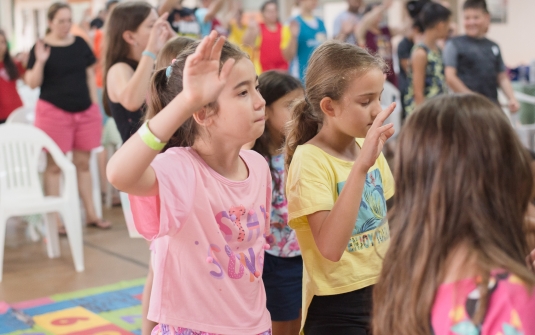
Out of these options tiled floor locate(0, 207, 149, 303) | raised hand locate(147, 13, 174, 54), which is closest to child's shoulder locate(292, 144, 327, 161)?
raised hand locate(147, 13, 174, 54)

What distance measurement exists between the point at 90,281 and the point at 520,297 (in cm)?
312

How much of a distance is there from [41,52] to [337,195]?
351 centimetres

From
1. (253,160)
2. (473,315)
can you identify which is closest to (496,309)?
(473,315)

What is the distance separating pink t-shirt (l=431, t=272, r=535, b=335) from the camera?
1009 millimetres

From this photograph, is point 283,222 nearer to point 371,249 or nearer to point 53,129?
point 371,249

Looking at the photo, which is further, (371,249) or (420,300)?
(371,249)

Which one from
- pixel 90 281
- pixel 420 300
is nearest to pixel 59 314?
pixel 90 281

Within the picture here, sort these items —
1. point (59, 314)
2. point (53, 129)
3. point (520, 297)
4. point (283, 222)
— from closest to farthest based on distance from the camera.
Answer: point (520, 297), point (283, 222), point (59, 314), point (53, 129)

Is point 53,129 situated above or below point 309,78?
below

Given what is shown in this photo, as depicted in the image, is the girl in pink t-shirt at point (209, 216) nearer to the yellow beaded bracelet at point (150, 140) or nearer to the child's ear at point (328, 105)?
the yellow beaded bracelet at point (150, 140)

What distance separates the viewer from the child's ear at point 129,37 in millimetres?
2910

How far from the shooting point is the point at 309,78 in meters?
1.94

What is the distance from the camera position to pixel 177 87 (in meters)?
1.61

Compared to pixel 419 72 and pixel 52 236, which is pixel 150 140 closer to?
pixel 52 236
